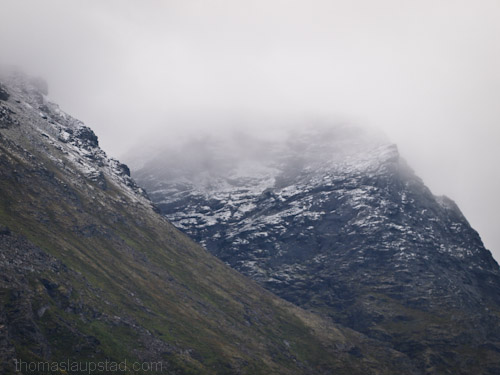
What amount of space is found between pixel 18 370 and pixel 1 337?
18.7m

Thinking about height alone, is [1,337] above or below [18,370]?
above

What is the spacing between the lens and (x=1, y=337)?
651 ft

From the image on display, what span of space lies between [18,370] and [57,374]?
16933 millimetres

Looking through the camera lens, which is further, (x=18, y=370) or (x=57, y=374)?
(x=57, y=374)

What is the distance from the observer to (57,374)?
199375 mm

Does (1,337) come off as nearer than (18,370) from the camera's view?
No

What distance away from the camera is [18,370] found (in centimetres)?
18638

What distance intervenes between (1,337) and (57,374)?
82.6ft
